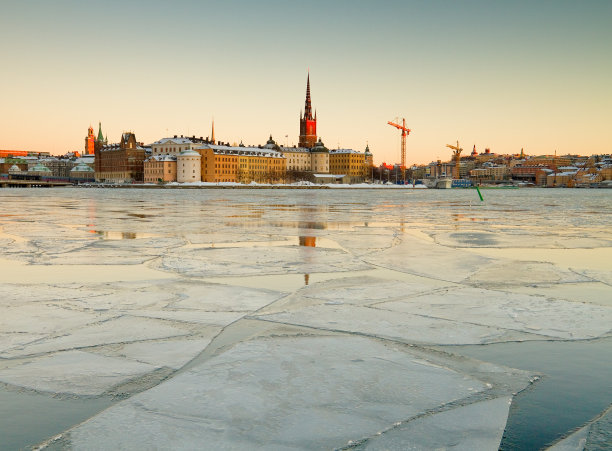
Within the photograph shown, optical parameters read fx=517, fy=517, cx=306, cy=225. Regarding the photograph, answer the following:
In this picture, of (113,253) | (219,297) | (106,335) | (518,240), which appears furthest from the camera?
(518,240)

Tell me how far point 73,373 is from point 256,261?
13.8 ft

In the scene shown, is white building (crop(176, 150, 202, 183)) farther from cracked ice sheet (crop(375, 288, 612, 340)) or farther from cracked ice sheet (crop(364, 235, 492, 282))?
cracked ice sheet (crop(375, 288, 612, 340))

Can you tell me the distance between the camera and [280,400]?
99.7 inches

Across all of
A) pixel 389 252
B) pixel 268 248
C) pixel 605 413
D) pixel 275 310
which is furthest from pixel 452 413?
pixel 268 248

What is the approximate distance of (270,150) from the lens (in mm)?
145000

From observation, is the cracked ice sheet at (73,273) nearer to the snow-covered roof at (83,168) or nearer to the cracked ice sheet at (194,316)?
the cracked ice sheet at (194,316)

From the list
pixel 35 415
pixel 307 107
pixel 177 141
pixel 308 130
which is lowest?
pixel 35 415

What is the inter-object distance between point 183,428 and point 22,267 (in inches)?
205

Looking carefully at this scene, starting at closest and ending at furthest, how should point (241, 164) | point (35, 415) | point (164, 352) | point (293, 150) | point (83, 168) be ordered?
point (35, 415) < point (164, 352) < point (241, 164) < point (293, 150) < point (83, 168)

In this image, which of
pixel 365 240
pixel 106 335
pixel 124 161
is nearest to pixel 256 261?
pixel 365 240

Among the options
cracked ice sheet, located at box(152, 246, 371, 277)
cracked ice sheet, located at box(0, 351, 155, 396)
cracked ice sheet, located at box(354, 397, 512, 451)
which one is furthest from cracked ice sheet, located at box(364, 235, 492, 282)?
cracked ice sheet, located at box(0, 351, 155, 396)

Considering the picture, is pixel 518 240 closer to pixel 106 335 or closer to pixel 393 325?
pixel 393 325

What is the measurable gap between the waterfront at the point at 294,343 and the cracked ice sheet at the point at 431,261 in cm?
5

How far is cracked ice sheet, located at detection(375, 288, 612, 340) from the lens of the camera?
148 inches
